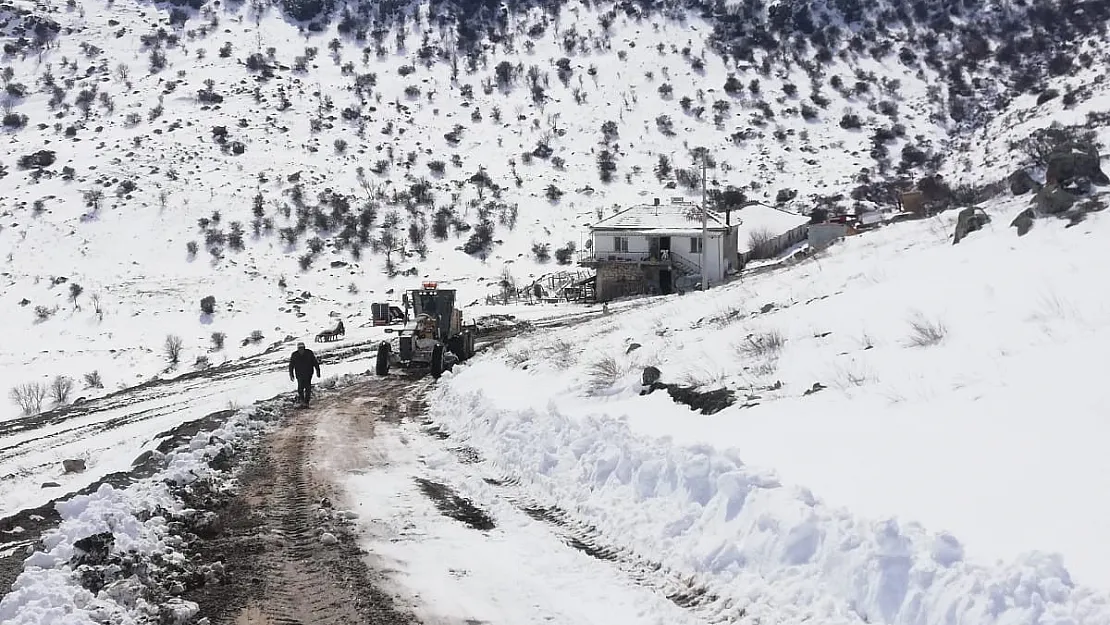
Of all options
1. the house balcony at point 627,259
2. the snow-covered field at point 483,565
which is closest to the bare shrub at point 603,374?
the snow-covered field at point 483,565

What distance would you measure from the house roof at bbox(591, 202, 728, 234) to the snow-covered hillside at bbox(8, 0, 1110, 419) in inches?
303

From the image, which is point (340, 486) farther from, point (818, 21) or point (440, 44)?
point (818, 21)

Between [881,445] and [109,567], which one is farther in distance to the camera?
[881,445]

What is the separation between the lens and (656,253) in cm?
5719

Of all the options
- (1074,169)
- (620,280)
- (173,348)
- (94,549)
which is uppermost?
(1074,169)

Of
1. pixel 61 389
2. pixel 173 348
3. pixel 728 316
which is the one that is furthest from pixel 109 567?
pixel 173 348

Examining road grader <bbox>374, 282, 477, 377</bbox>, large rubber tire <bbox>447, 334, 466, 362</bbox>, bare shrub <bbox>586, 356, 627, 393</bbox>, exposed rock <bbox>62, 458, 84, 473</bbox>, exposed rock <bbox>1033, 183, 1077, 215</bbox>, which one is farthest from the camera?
large rubber tire <bbox>447, 334, 466, 362</bbox>

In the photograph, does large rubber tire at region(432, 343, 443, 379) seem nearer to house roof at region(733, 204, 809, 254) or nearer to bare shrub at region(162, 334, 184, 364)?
bare shrub at region(162, 334, 184, 364)

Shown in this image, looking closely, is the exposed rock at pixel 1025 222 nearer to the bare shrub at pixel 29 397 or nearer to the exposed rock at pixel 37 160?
the bare shrub at pixel 29 397

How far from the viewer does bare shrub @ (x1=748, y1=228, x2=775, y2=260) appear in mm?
63000

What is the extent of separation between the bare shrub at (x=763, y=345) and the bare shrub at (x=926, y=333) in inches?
87.3

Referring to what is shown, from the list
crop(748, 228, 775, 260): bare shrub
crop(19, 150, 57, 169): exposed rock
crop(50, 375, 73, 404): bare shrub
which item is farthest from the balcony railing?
crop(19, 150, 57, 169): exposed rock

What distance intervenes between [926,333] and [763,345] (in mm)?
3088

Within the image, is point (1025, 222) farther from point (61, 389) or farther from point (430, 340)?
point (61, 389)
